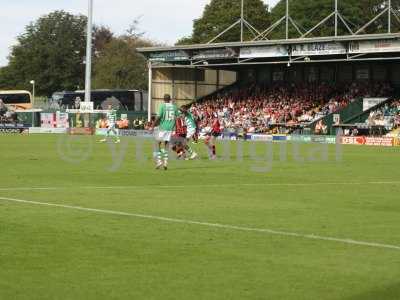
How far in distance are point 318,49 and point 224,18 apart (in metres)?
53.6

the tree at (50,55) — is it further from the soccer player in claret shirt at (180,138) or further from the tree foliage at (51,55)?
the soccer player in claret shirt at (180,138)

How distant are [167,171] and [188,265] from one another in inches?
612

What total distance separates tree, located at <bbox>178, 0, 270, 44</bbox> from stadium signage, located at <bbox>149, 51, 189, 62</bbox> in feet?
130

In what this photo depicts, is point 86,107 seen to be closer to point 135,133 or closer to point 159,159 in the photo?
point 135,133

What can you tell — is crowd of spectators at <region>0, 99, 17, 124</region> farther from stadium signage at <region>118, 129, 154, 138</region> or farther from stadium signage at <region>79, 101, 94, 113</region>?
stadium signage at <region>118, 129, 154, 138</region>

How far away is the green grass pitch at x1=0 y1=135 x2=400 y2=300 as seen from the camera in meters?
8.68

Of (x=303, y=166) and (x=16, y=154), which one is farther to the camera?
(x=16, y=154)

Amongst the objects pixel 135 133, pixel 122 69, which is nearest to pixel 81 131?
pixel 135 133

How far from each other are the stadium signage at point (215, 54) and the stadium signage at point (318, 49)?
17.7 feet

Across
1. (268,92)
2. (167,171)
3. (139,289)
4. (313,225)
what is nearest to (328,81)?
(268,92)

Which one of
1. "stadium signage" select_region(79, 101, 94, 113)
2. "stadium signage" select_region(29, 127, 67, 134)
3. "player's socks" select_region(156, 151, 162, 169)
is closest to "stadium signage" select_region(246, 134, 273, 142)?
"stadium signage" select_region(79, 101, 94, 113)

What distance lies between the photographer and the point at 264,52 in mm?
65750

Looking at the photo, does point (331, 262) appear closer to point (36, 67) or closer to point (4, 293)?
point (4, 293)

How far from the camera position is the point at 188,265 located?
31.9 ft
